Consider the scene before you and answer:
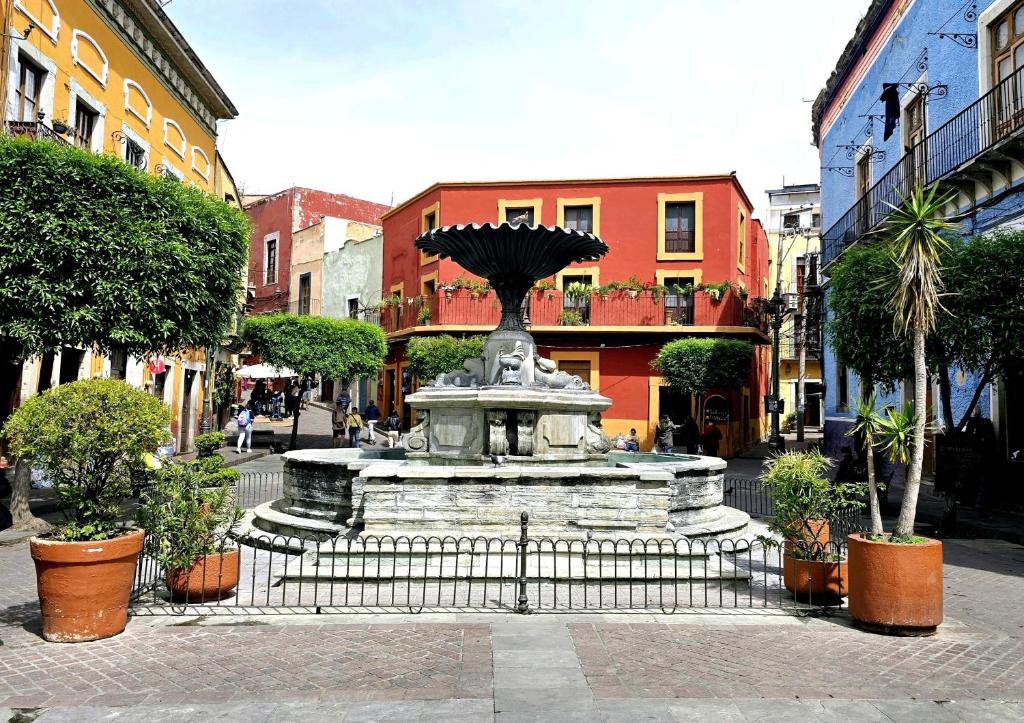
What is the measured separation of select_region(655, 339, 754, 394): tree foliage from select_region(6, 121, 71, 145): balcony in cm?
A: 1772

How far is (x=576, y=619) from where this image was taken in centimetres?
628

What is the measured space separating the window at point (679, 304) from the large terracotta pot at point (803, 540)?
20.7m

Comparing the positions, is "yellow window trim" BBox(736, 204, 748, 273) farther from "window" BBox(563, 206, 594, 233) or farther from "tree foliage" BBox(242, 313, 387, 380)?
"tree foliage" BBox(242, 313, 387, 380)

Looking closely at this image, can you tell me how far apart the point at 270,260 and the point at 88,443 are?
4237 centimetres

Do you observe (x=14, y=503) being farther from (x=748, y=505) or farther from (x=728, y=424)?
(x=728, y=424)

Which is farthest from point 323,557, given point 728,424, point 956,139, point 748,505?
point 728,424

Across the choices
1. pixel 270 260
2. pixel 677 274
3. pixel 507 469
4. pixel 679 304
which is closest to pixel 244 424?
pixel 679 304

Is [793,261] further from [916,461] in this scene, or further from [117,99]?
[916,461]

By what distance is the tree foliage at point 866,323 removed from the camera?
12.2 m

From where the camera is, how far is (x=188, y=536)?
6500 millimetres

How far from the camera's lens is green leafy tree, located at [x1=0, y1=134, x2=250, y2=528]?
10609 millimetres

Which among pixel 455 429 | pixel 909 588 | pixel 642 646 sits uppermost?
pixel 455 429

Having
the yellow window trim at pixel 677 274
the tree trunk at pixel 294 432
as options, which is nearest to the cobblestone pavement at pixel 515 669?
the tree trunk at pixel 294 432

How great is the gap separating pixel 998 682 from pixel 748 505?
28.8 feet
